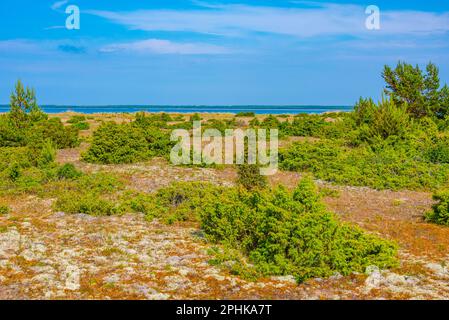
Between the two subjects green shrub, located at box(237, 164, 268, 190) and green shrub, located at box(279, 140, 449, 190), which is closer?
green shrub, located at box(237, 164, 268, 190)

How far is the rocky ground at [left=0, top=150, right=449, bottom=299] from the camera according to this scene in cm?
740

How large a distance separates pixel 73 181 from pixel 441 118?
26.9 metres

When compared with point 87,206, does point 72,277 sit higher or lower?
lower

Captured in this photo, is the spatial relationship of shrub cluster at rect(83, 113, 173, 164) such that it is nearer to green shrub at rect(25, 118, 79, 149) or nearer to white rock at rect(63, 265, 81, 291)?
green shrub at rect(25, 118, 79, 149)

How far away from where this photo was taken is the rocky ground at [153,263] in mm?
7402

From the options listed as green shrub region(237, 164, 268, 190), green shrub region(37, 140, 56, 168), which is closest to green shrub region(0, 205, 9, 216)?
green shrub region(37, 140, 56, 168)

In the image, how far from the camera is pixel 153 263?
344 inches

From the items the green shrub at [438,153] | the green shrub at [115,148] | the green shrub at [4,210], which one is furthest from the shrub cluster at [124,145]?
the green shrub at [438,153]

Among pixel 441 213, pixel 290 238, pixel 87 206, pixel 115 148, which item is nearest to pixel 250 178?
pixel 87 206

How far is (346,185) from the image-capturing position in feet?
56.3

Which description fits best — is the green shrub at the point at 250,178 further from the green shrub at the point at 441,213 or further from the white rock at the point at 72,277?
the white rock at the point at 72,277

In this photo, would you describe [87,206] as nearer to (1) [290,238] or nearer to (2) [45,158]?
(1) [290,238]

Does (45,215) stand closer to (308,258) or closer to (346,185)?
(308,258)
